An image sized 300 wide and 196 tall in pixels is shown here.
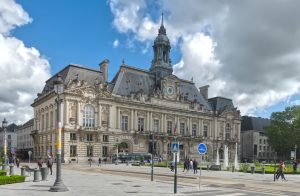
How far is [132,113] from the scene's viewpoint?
9231 centimetres

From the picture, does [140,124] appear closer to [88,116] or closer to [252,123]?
[88,116]

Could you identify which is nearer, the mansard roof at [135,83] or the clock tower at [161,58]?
the mansard roof at [135,83]

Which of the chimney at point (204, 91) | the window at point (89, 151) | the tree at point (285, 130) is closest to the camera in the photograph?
the window at point (89, 151)

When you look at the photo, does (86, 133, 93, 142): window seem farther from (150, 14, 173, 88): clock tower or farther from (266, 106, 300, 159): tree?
(266, 106, 300, 159): tree

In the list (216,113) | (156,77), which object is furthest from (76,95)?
(216,113)

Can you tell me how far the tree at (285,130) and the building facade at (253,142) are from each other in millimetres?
18445

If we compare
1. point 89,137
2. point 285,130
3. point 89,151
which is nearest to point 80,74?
point 89,137

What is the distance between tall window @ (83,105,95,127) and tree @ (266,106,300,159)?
5239cm

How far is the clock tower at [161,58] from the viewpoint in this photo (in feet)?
335

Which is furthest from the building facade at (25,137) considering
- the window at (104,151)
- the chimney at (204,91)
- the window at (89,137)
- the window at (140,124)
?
the chimney at (204,91)

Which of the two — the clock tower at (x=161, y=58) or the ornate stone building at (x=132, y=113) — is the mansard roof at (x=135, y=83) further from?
the clock tower at (x=161, y=58)

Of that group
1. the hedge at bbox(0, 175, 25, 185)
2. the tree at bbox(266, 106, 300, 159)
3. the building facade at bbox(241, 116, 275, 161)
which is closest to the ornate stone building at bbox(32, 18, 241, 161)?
the tree at bbox(266, 106, 300, 159)

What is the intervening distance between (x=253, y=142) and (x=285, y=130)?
24.3 metres

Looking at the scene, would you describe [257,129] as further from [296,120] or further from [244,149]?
[296,120]
